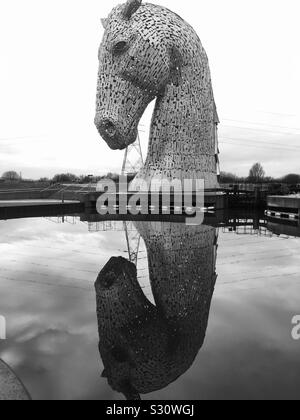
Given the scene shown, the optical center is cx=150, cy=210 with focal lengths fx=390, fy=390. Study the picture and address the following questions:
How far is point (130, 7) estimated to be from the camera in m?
13.2

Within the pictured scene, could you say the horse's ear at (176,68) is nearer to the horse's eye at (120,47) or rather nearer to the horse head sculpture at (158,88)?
the horse head sculpture at (158,88)

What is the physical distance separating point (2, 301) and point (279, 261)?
160 inches

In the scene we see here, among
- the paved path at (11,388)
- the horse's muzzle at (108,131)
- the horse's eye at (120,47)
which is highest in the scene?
the horse's eye at (120,47)

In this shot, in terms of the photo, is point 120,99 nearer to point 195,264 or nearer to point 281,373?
point 195,264

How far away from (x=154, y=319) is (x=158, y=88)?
1169 cm

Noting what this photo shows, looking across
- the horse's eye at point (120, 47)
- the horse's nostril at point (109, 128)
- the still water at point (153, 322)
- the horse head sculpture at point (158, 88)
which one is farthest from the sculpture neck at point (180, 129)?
the still water at point (153, 322)

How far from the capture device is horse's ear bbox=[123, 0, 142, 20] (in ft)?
43.2

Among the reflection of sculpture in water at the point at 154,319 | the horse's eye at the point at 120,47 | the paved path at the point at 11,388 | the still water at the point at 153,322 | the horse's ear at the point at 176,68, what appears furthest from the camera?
the horse's ear at the point at 176,68

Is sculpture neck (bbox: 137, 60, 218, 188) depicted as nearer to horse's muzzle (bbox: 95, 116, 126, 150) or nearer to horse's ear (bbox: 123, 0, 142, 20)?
horse's muzzle (bbox: 95, 116, 126, 150)

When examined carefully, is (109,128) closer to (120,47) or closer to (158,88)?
(158,88)

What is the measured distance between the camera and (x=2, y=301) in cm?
393

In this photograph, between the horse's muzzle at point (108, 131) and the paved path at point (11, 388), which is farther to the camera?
the horse's muzzle at point (108, 131)

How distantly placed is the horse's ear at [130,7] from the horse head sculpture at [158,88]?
3 cm

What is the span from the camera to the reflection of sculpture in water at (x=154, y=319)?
2539 millimetres
